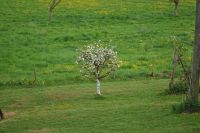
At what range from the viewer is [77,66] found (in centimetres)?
5538

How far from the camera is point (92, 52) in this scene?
41000 millimetres

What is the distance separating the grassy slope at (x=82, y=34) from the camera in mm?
54656

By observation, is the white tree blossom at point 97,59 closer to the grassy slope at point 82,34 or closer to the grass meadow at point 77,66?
the grass meadow at point 77,66

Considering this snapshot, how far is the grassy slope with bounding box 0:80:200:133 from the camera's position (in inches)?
1112

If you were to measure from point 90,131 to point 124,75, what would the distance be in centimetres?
2484

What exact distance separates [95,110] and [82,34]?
34251mm

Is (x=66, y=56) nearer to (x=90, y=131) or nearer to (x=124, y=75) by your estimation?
(x=124, y=75)

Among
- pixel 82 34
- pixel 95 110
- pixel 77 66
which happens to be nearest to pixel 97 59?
pixel 95 110

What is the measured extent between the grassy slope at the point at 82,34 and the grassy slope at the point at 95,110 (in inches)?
262

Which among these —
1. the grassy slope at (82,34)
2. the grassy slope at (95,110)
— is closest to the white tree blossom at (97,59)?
the grassy slope at (95,110)

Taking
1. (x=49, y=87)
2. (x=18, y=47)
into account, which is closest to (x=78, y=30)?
(x=18, y=47)

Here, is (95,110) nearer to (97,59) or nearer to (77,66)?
(97,59)

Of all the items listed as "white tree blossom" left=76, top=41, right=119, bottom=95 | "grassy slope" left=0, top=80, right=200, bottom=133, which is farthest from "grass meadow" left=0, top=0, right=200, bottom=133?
"white tree blossom" left=76, top=41, right=119, bottom=95

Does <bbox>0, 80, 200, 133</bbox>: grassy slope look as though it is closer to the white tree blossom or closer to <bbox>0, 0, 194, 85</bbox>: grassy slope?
the white tree blossom
